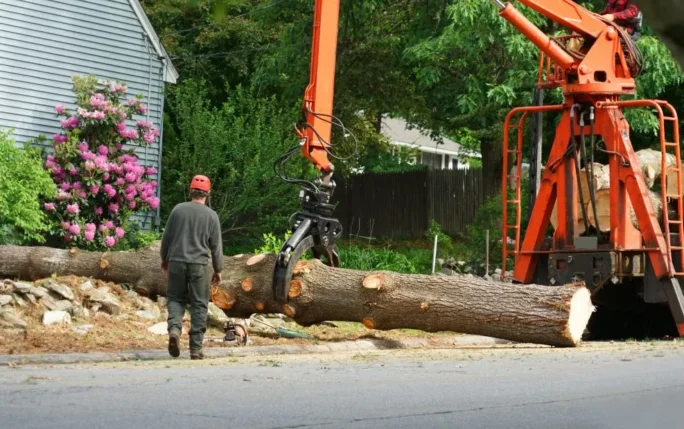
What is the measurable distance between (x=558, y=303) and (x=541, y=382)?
364cm

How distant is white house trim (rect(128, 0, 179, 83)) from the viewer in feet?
86.6

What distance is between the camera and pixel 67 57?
25.4m

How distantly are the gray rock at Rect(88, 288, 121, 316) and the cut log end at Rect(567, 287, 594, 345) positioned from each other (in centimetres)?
586

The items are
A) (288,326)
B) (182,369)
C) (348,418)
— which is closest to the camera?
(348,418)

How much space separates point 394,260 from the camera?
25.8 meters

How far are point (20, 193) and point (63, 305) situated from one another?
676 cm

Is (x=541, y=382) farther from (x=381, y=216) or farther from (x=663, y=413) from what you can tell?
(x=381, y=216)

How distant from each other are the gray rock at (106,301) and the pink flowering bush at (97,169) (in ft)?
25.7

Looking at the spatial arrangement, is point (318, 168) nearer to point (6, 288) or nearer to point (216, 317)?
point (216, 317)

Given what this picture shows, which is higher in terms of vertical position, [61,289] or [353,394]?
[353,394]

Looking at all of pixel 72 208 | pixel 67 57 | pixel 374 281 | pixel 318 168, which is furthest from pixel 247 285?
pixel 67 57

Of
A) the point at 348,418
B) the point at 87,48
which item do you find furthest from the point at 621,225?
the point at 87,48

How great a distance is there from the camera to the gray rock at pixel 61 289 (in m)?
15.0

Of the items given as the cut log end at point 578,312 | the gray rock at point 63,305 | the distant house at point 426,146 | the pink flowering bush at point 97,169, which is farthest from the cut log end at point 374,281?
the distant house at point 426,146
